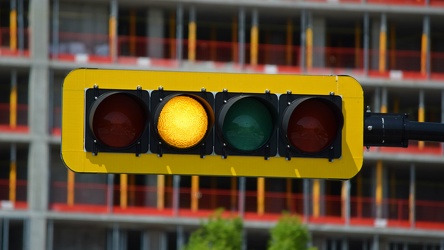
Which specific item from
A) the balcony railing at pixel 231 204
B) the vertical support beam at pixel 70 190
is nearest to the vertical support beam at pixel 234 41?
the balcony railing at pixel 231 204

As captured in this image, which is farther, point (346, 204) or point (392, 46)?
point (392, 46)

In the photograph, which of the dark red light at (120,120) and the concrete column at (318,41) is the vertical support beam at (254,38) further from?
the dark red light at (120,120)

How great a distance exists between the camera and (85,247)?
2341 inches

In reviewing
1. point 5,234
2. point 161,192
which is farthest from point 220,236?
point 5,234

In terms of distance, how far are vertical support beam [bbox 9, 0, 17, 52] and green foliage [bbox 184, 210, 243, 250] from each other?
35.4 feet

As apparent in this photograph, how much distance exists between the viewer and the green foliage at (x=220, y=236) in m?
50.4

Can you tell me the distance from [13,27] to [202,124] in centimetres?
5227

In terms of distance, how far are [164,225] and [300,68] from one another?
7.71m

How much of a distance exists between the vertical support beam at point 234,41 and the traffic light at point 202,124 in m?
52.9

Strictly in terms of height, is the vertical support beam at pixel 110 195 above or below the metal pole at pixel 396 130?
below

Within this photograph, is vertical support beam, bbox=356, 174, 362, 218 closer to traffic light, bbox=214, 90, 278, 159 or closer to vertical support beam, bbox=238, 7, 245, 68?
vertical support beam, bbox=238, 7, 245, 68

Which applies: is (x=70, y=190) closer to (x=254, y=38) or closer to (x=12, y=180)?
(x=12, y=180)

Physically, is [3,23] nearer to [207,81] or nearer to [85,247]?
[85,247]

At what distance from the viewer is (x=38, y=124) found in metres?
58.2
